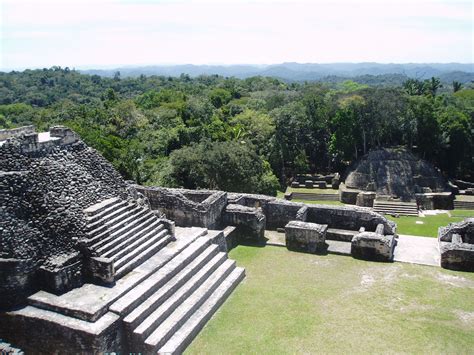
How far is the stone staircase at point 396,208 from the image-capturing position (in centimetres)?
2672

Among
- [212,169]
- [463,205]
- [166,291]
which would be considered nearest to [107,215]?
[166,291]

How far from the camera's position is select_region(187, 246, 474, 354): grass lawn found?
1105cm

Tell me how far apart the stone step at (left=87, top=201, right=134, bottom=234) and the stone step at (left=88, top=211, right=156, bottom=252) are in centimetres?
33

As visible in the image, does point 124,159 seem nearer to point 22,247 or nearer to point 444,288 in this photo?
point 22,247

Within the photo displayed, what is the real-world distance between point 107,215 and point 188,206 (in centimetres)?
504

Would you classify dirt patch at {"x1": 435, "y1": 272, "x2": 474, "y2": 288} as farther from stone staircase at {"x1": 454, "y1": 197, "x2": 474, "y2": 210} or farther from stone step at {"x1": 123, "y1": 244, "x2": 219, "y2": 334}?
stone staircase at {"x1": 454, "y1": 197, "x2": 474, "y2": 210}

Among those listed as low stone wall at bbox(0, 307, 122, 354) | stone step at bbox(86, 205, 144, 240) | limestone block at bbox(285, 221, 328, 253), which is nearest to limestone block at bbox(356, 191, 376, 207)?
limestone block at bbox(285, 221, 328, 253)

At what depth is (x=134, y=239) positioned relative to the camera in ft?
44.2

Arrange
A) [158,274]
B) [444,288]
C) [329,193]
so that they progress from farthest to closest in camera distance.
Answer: [329,193]
[444,288]
[158,274]

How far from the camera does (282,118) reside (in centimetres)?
3675

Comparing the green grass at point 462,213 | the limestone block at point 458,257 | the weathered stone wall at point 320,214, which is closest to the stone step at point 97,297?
the weathered stone wall at point 320,214

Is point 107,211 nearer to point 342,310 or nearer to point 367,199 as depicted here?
point 342,310

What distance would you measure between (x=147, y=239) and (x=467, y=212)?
22.1 metres

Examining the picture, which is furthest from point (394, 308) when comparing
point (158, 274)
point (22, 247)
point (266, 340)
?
point (22, 247)
